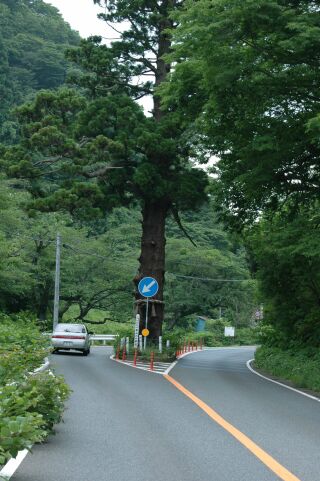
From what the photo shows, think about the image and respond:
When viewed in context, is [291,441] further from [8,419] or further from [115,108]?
[115,108]

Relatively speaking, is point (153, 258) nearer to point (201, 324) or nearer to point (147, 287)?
point (147, 287)

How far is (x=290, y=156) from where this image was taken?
59.8 ft

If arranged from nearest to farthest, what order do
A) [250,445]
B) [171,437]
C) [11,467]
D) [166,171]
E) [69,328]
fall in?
1. [11,467]
2. [250,445]
3. [171,437]
4. [166,171]
5. [69,328]

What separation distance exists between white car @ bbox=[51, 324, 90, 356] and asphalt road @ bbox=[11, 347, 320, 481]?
1398 centimetres

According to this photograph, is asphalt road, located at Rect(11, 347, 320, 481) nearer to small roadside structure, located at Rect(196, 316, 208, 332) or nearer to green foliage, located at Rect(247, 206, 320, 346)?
green foliage, located at Rect(247, 206, 320, 346)

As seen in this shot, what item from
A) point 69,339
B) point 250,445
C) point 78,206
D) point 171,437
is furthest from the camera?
point 69,339

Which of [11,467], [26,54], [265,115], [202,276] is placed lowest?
[11,467]

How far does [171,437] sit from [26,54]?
224 ft

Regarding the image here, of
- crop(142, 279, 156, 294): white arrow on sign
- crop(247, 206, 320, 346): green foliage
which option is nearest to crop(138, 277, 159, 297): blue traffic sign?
crop(142, 279, 156, 294): white arrow on sign

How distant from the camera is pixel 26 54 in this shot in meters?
71.6

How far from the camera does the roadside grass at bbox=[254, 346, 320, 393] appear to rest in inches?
710

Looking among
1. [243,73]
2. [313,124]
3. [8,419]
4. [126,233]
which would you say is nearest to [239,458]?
[8,419]

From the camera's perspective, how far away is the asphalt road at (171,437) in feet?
21.9

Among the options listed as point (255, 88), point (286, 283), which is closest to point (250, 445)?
point (255, 88)
